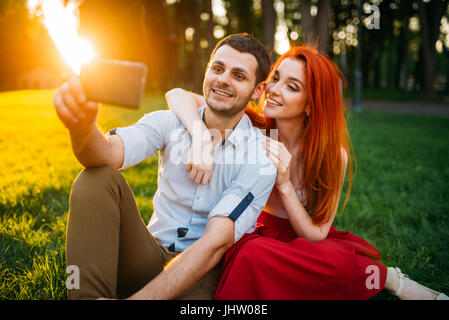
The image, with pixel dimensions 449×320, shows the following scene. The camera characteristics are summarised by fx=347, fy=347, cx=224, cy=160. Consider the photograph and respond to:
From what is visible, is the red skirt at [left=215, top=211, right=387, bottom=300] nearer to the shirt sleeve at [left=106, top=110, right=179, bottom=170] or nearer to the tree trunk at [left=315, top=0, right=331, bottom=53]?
the shirt sleeve at [left=106, top=110, right=179, bottom=170]

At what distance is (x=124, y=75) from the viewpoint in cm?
145

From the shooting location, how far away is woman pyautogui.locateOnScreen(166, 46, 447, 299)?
1969 mm

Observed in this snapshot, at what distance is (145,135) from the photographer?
2.36 meters

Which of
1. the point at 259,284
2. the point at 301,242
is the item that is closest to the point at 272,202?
the point at 301,242

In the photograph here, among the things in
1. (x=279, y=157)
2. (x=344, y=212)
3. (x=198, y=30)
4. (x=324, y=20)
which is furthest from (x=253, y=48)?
(x=198, y=30)

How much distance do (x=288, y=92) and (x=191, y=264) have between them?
1.56m

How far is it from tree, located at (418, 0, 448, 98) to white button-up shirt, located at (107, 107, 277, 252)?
2249cm

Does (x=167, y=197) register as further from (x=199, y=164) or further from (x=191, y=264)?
(x=191, y=264)

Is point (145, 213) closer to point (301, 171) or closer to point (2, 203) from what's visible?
point (2, 203)

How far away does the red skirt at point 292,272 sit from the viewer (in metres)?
1.94

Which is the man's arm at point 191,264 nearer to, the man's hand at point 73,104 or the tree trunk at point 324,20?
the man's hand at point 73,104

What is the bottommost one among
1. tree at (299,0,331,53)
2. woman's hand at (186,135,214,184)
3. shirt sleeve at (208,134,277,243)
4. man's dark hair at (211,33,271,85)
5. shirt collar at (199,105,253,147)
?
shirt sleeve at (208,134,277,243)

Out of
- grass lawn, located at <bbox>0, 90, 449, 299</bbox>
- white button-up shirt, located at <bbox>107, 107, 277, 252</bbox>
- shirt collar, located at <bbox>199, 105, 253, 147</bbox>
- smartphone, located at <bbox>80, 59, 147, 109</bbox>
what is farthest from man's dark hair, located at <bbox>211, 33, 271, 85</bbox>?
grass lawn, located at <bbox>0, 90, 449, 299</bbox>

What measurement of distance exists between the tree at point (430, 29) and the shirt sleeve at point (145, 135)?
22.6 meters
